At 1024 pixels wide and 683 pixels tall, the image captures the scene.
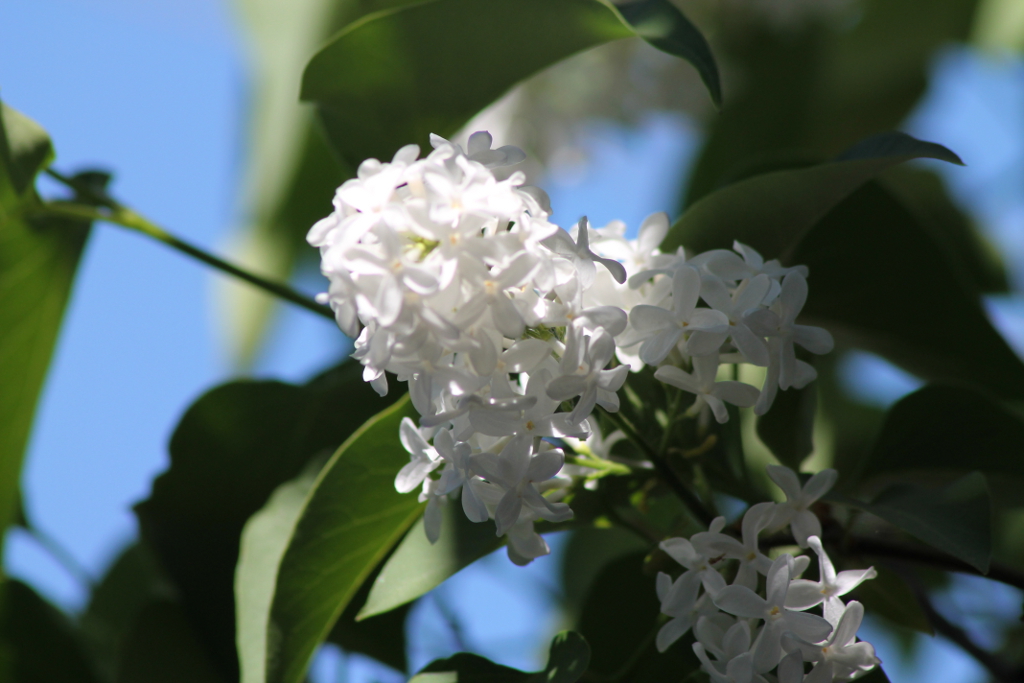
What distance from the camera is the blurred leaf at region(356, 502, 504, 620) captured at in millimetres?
513

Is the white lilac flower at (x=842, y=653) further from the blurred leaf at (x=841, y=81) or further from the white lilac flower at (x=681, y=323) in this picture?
the blurred leaf at (x=841, y=81)

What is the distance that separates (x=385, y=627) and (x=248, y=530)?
0.17 metres

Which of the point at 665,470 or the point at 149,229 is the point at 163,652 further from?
the point at 665,470

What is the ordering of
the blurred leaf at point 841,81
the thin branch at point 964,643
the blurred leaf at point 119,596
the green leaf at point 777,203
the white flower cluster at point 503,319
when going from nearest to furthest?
the white flower cluster at point 503,319 → the green leaf at point 777,203 → the thin branch at point 964,643 → the blurred leaf at point 119,596 → the blurred leaf at point 841,81

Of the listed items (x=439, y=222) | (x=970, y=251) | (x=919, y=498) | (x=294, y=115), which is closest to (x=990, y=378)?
(x=919, y=498)

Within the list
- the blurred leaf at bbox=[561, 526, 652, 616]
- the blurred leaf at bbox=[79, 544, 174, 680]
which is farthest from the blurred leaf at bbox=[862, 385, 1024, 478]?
the blurred leaf at bbox=[79, 544, 174, 680]

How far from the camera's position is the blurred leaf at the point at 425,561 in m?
0.51

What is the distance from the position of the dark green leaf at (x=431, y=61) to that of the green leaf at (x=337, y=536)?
25 centimetres

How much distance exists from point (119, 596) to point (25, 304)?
45 centimetres

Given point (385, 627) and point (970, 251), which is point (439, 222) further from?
point (970, 251)

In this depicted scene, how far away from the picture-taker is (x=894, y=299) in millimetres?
699

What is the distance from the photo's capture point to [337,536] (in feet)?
1.80

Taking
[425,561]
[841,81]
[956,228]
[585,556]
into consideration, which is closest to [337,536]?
[425,561]

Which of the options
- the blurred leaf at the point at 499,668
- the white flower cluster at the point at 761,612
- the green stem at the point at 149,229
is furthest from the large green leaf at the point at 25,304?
the white flower cluster at the point at 761,612
